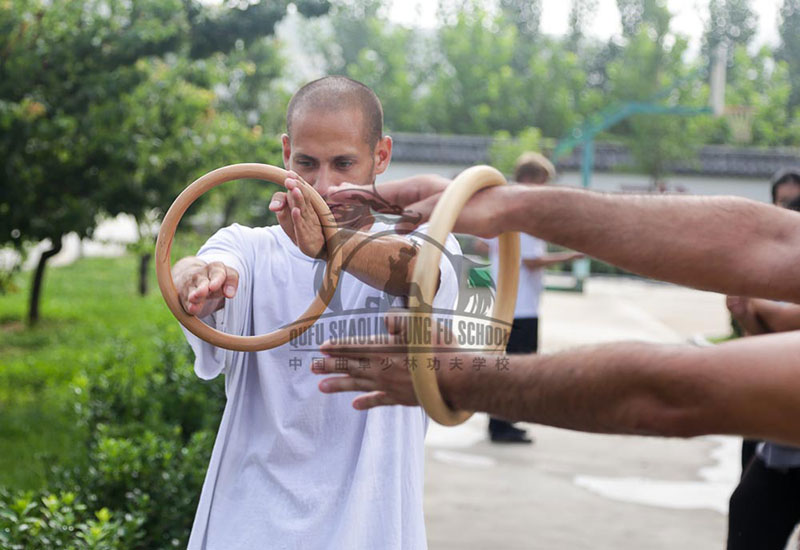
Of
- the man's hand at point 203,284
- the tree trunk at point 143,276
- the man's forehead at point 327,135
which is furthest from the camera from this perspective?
the tree trunk at point 143,276

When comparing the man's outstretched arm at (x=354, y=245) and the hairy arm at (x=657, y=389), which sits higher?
the man's outstretched arm at (x=354, y=245)

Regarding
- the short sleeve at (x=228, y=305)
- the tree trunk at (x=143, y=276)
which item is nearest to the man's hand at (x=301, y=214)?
the short sleeve at (x=228, y=305)

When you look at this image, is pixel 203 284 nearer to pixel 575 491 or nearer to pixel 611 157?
pixel 575 491

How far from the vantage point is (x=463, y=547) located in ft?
16.6

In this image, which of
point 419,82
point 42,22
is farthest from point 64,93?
point 419,82

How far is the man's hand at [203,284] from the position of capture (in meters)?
2.17

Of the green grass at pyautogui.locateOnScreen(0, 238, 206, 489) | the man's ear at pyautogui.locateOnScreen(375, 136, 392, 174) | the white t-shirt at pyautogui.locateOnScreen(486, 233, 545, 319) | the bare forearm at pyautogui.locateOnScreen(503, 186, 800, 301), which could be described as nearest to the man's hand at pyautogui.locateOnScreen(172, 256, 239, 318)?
the man's ear at pyautogui.locateOnScreen(375, 136, 392, 174)

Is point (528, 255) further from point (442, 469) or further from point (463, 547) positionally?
Result: point (463, 547)

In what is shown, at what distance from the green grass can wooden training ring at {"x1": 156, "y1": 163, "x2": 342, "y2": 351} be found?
9.83ft

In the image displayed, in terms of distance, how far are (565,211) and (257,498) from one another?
1038mm

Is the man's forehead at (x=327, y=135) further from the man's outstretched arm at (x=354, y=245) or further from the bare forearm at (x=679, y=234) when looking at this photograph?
the bare forearm at (x=679, y=234)

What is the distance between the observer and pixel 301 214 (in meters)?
2.08

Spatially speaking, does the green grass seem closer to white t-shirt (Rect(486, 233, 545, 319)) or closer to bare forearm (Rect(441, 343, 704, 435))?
white t-shirt (Rect(486, 233, 545, 319))

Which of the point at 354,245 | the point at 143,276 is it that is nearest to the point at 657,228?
the point at 354,245
